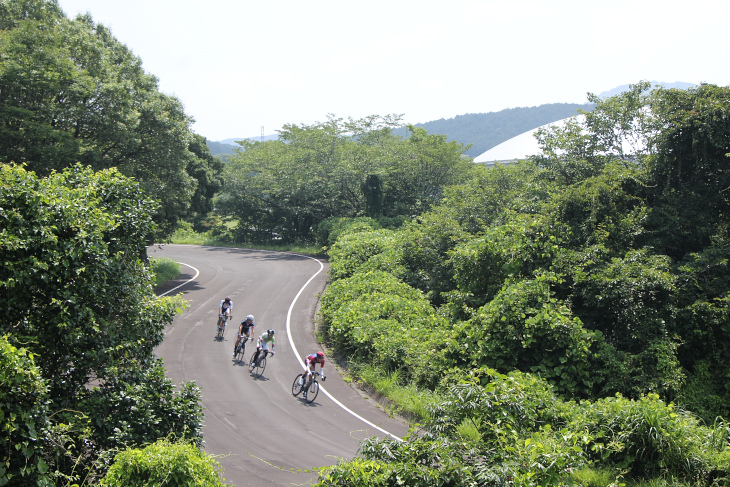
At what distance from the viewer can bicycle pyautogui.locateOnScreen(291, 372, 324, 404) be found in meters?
14.4

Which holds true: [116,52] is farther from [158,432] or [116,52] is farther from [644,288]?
[644,288]

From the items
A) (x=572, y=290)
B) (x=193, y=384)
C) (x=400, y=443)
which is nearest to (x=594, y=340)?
(x=572, y=290)

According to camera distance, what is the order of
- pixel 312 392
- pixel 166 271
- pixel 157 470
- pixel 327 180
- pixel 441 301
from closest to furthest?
pixel 157 470, pixel 312 392, pixel 441 301, pixel 166 271, pixel 327 180

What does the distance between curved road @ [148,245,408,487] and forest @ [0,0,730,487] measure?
4.11 feet

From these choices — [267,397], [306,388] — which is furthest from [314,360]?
[267,397]

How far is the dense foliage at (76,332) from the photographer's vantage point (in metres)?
6.25

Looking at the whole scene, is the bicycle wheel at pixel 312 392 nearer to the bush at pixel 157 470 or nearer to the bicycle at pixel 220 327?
A: the bicycle at pixel 220 327

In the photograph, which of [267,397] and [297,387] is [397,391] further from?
[267,397]

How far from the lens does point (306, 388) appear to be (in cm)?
1436

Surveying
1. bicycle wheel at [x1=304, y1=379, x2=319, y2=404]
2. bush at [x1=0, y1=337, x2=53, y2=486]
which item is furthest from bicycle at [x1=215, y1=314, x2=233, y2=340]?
bush at [x1=0, y1=337, x2=53, y2=486]

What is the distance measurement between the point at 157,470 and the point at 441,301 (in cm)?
1672

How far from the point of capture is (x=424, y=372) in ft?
47.8

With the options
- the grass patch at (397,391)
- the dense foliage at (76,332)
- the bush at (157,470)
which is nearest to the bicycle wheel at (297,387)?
the grass patch at (397,391)

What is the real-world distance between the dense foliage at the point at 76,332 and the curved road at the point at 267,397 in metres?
1.59
